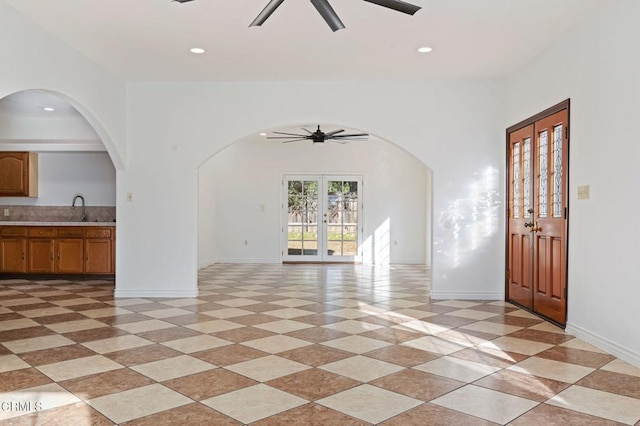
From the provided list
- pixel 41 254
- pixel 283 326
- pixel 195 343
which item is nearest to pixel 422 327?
pixel 283 326

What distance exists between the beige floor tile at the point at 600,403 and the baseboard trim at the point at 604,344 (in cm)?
78

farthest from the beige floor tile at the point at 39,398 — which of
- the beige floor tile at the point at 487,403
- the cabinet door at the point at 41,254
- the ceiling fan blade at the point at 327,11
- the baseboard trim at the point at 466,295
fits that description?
the cabinet door at the point at 41,254

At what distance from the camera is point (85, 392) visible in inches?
112

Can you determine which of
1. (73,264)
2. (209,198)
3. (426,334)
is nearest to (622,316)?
(426,334)

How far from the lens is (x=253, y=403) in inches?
106

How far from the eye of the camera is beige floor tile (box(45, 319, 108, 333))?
4.42 meters

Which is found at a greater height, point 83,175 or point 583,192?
point 83,175

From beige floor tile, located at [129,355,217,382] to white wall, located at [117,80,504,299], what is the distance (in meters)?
2.81

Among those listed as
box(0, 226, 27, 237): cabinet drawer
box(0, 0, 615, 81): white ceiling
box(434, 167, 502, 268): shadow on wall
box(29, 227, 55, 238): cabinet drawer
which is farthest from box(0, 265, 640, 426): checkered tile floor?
box(0, 0, 615, 81): white ceiling

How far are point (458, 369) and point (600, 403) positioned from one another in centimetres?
85

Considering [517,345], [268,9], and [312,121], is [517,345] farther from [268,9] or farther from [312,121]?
[312,121]

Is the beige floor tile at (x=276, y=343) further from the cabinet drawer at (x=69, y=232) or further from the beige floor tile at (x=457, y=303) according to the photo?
the cabinet drawer at (x=69, y=232)

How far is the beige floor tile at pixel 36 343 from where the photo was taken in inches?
148

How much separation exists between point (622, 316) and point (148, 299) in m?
4.94
